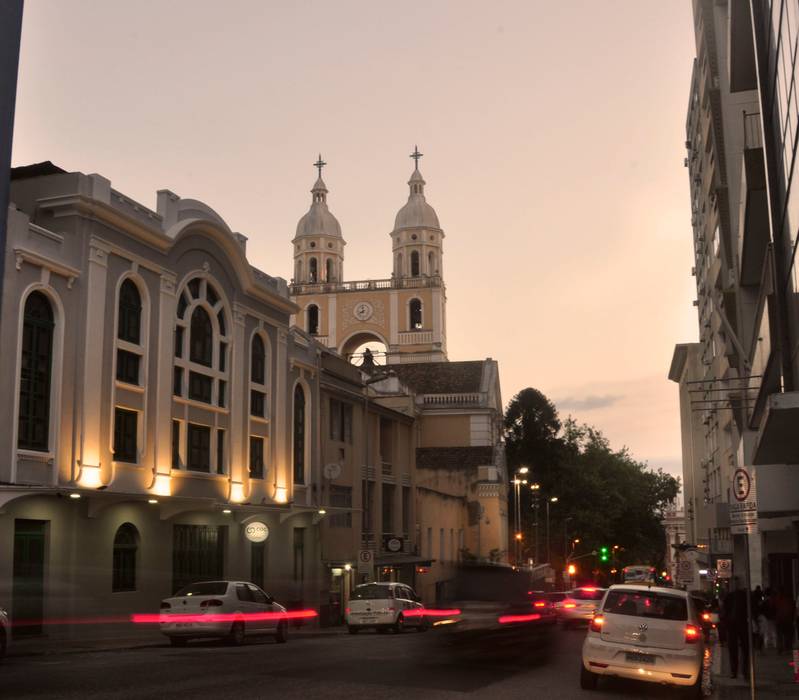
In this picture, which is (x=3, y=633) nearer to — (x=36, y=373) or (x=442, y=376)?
(x=36, y=373)

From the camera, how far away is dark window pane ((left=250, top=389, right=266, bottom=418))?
1543 inches

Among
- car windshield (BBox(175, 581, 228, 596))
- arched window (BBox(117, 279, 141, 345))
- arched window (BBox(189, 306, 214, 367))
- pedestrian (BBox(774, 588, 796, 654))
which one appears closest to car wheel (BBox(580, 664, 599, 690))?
car windshield (BBox(175, 581, 228, 596))

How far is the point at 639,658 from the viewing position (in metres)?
15.6

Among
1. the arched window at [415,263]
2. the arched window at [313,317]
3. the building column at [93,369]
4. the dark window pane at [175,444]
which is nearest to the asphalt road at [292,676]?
the building column at [93,369]

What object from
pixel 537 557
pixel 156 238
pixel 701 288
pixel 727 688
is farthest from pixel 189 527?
pixel 537 557

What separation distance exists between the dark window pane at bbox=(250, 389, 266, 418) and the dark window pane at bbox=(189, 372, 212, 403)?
3.27 meters

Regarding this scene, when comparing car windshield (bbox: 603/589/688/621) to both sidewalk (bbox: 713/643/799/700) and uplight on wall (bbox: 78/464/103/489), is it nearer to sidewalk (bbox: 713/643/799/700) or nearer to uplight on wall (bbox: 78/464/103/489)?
sidewalk (bbox: 713/643/799/700)

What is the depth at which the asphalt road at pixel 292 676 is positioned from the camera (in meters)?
13.8

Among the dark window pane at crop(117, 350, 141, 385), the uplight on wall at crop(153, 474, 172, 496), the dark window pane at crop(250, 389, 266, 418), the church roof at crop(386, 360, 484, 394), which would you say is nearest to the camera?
the dark window pane at crop(117, 350, 141, 385)

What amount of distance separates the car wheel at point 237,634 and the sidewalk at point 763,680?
418 inches

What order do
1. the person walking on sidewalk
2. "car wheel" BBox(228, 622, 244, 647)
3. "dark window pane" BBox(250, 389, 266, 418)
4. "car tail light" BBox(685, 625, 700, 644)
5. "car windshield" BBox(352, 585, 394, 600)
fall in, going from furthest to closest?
"dark window pane" BBox(250, 389, 266, 418) → "car windshield" BBox(352, 585, 394, 600) → "car wheel" BBox(228, 622, 244, 647) → the person walking on sidewalk → "car tail light" BBox(685, 625, 700, 644)

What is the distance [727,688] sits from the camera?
18.4m

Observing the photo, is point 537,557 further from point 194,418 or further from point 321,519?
point 194,418

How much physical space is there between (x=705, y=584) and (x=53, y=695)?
218ft
